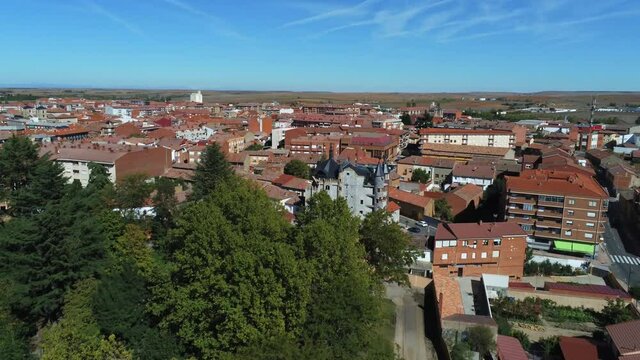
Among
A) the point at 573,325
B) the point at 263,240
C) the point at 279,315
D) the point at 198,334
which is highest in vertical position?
the point at 263,240

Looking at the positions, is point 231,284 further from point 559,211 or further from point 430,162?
point 430,162

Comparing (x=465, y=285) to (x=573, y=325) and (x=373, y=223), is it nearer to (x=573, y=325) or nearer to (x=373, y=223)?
(x=573, y=325)

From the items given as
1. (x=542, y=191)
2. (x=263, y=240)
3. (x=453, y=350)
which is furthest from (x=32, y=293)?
(x=542, y=191)

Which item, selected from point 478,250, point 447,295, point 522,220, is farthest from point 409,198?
point 447,295

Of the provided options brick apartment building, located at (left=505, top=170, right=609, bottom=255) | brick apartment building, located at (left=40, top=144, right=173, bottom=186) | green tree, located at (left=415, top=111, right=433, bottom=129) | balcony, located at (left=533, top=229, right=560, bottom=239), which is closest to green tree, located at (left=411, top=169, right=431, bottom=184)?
brick apartment building, located at (left=505, top=170, right=609, bottom=255)

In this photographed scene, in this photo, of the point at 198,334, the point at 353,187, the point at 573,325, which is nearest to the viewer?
the point at 198,334

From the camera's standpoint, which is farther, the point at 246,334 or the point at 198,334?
Result: the point at 198,334

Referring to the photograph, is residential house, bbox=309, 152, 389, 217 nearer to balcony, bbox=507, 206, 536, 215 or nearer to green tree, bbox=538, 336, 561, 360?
balcony, bbox=507, 206, 536, 215
